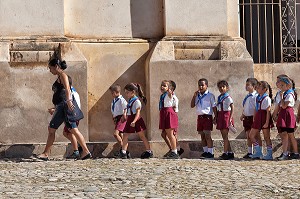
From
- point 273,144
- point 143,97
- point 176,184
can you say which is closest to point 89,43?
point 143,97

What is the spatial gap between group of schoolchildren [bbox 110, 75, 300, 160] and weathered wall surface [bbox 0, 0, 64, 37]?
1.57 meters

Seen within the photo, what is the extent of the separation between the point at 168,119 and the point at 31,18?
292 centimetres

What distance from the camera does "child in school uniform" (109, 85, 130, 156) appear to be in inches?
571

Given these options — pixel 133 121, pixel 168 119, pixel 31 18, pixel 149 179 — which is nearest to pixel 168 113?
pixel 168 119

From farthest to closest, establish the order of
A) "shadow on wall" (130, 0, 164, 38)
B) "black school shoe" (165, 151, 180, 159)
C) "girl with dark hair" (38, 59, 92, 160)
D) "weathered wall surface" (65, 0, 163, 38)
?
"shadow on wall" (130, 0, 164, 38) < "weathered wall surface" (65, 0, 163, 38) < "black school shoe" (165, 151, 180, 159) < "girl with dark hair" (38, 59, 92, 160)

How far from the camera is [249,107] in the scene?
14805 millimetres

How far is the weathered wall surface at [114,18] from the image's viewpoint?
16.0 metres

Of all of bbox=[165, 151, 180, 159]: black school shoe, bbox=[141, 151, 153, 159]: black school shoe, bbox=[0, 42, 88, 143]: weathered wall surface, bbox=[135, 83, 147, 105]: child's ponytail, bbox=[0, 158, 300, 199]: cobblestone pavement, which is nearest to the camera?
bbox=[0, 158, 300, 199]: cobblestone pavement

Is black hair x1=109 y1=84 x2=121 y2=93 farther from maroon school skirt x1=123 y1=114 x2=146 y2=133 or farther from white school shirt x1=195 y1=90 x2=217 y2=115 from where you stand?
white school shirt x1=195 y1=90 x2=217 y2=115

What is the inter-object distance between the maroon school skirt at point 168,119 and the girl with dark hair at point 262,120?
1.21m

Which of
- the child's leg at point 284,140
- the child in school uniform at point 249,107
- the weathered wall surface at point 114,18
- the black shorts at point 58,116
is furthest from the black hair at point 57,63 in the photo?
the child's leg at point 284,140

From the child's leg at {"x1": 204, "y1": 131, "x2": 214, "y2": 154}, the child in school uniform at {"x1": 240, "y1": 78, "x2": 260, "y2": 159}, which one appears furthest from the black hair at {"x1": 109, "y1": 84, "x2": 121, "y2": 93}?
the child in school uniform at {"x1": 240, "y1": 78, "x2": 260, "y2": 159}

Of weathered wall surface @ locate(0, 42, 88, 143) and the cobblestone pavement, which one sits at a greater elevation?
weathered wall surface @ locate(0, 42, 88, 143)

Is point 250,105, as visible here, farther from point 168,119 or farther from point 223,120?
point 168,119
